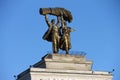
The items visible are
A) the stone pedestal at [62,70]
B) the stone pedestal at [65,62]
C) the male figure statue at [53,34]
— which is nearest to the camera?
the stone pedestal at [62,70]

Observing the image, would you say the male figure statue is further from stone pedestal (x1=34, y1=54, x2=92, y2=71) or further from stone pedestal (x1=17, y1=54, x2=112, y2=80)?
stone pedestal (x1=17, y1=54, x2=112, y2=80)

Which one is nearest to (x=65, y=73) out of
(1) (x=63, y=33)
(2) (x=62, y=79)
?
(2) (x=62, y=79)

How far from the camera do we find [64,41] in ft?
219

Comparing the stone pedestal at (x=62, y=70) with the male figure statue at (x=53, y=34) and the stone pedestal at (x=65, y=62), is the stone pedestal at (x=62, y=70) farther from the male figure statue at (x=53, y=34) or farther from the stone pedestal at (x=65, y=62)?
the male figure statue at (x=53, y=34)

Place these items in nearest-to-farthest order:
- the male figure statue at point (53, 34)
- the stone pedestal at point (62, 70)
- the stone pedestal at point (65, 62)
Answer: the stone pedestal at point (62, 70), the stone pedestal at point (65, 62), the male figure statue at point (53, 34)

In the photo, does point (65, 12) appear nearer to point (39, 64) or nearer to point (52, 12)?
point (52, 12)

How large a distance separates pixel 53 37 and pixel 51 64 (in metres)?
3.29

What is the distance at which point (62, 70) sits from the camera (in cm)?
6444

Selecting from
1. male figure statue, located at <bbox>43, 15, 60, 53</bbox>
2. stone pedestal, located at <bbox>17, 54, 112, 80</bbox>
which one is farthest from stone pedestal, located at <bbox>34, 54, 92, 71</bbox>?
male figure statue, located at <bbox>43, 15, 60, 53</bbox>

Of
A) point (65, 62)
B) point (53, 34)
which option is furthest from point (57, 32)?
point (65, 62)

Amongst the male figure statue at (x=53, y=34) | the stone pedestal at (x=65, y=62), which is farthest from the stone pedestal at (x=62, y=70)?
the male figure statue at (x=53, y=34)

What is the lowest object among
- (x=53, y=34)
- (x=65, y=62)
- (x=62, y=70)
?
(x=62, y=70)

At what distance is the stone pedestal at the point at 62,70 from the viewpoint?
208ft

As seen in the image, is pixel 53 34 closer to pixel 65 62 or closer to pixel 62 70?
pixel 65 62
